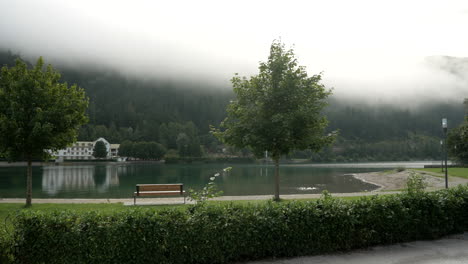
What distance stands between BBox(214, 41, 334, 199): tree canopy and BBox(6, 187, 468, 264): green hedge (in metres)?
8.09

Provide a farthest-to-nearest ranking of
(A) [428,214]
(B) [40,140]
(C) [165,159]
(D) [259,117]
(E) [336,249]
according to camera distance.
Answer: (C) [165,159], (D) [259,117], (B) [40,140], (A) [428,214], (E) [336,249]

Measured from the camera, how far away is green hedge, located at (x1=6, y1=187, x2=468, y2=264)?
6789 mm

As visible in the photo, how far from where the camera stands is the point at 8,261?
6.62 m

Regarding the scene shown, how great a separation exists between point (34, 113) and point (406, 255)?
56.5 feet

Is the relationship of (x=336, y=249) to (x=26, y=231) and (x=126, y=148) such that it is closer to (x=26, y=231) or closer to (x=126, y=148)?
(x=26, y=231)

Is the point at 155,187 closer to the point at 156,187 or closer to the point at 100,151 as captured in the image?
the point at 156,187

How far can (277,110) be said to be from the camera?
17844 mm

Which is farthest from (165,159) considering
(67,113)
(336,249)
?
(336,249)

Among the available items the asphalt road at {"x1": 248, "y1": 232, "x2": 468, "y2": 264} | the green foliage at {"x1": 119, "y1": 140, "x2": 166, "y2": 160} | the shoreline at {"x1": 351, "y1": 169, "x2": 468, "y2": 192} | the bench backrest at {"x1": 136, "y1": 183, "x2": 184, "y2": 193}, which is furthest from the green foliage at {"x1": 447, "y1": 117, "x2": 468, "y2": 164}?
the green foliage at {"x1": 119, "y1": 140, "x2": 166, "y2": 160}

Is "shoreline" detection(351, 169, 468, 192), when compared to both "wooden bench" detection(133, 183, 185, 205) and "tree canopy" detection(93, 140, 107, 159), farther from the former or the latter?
"tree canopy" detection(93, 140, 107, 159)

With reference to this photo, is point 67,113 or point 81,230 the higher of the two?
point 67,113

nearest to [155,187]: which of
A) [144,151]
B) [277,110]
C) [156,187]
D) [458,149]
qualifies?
[156,187]

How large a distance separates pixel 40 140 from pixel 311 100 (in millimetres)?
14329

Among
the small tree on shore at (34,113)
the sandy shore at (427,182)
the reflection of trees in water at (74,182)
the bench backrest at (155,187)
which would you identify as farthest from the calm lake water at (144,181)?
the small tree on shore at (34,113)
